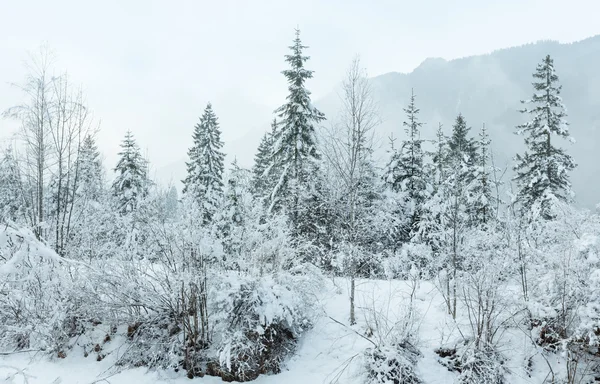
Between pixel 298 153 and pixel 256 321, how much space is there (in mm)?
11234

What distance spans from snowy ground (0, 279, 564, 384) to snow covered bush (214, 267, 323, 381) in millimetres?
337

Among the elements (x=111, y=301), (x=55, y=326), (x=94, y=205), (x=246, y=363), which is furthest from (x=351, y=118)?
(x=94, y=205)

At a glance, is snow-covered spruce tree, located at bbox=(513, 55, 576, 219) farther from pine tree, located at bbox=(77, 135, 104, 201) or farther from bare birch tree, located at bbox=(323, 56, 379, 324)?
pine tree, located at bbox=(77, 135, 104, 201)

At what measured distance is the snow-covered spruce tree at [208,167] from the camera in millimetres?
23375

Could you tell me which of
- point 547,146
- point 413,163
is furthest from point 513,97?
point 413,163

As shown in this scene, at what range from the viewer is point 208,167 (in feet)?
79.5

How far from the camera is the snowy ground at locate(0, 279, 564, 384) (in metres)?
7.21

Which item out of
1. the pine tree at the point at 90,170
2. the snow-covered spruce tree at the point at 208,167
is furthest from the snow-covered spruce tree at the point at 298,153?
the pine tree at the point at 90,170

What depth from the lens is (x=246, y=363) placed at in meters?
7.41

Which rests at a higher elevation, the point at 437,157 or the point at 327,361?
the point at 437,157

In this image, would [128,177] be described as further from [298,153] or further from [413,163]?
[413,163]

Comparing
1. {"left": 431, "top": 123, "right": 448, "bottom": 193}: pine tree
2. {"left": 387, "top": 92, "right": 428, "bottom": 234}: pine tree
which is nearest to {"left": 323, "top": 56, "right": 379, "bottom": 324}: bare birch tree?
{"left": 387, "top": 92, "right": 428, "bottom": 234}: pine tree

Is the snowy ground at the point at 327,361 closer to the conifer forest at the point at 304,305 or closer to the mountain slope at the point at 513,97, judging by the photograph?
the conifer forest at the point at 304,305

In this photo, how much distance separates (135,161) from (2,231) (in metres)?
21.2
